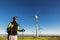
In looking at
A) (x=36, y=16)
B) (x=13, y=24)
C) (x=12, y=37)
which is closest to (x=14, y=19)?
(x=13, y=24)

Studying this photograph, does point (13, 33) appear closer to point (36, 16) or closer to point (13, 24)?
point (13, 24)

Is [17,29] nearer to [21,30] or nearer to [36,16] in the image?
[21,30]

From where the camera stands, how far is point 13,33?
29.2ft

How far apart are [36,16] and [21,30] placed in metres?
47.2

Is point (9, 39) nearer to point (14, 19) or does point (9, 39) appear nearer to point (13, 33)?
point (13, 33)

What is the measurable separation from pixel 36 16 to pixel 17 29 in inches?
1862

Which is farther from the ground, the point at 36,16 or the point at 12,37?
the point at 36,16

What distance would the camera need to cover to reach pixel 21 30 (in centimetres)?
902

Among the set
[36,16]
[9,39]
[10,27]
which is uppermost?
[36,16]

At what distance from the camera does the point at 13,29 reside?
8.88 m

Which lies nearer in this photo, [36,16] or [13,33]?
[13,33]

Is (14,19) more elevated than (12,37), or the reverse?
(14,19)

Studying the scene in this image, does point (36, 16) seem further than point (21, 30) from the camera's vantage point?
Yes

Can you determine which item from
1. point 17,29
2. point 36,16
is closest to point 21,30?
point 17,29
